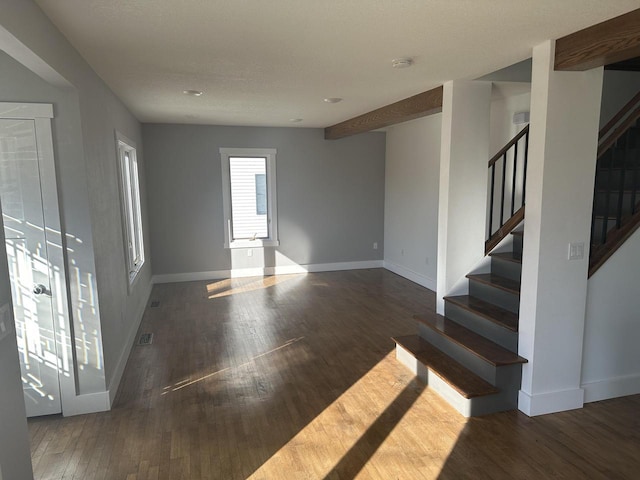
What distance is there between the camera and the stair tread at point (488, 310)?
10.6 feet

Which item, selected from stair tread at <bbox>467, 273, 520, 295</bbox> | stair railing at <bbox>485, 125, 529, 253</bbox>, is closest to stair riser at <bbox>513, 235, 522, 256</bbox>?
stair railing at <bbox>485, 125, 529, 253</bbox>

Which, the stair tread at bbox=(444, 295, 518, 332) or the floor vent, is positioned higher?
the stair tread at bbox=(444, 295, 518, 332)

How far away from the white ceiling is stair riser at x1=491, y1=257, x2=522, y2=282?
1633 mm

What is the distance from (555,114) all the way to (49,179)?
331cm

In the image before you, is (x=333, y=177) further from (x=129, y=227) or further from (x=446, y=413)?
(x=446, y=413)

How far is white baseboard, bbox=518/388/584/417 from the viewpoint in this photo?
9.75 ft

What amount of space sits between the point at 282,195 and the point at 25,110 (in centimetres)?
478

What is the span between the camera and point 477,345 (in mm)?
3287

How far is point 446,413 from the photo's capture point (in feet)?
9.99

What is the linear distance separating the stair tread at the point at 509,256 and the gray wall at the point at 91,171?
11.0 feet

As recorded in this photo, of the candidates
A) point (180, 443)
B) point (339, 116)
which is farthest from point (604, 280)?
point (339, 116)

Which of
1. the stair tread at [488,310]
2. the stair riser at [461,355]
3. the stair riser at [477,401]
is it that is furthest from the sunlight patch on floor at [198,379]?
the stair tread at [488,310]

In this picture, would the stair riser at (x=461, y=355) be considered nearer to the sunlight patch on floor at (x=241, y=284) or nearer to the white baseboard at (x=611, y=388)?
the white baseboard at (x=611, y=388)

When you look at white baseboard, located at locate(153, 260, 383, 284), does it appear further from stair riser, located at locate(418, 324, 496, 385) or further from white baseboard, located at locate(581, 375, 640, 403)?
white baseboard, located at locate(581, 375, 640, 403)
